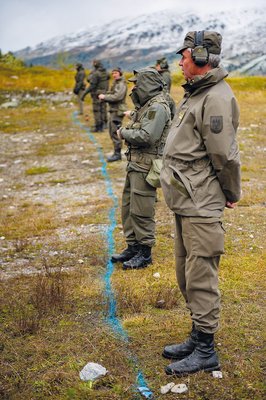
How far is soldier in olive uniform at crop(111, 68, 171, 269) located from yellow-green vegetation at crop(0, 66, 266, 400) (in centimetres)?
34

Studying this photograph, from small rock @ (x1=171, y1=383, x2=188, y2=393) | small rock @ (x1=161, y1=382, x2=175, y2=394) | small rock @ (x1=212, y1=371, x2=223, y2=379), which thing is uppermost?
small rock @ (x1=171, y1=383, x2=188, y2=393)

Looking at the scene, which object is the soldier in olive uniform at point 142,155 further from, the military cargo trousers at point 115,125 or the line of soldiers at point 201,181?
the military cargo trousers at point 115,125

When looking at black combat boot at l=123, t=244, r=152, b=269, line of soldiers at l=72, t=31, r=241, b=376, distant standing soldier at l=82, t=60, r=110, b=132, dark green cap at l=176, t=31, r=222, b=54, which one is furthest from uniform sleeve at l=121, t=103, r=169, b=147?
distant standing soldier at l=82, t=60, r=110, b=132

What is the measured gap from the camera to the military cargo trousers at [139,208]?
248 inches

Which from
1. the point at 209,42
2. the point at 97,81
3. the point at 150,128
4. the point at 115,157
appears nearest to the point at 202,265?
the point at 209,42

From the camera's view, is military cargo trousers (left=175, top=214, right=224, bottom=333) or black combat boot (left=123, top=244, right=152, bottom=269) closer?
military cargo trousers (left=175, top=214, right=224, bottom=333)

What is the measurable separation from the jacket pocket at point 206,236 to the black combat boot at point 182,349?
30.9 inches

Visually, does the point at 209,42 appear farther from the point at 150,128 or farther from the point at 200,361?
the point at 200,361

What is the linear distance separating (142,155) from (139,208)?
68cm

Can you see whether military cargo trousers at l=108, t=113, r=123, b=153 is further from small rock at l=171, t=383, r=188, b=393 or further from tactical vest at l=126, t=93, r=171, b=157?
small rock at l=171, t=383, r=188, b=393

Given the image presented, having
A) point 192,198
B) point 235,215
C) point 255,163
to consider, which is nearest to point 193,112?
point 192,198

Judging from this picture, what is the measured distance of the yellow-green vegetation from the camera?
3959 mm

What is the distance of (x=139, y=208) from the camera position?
249 inches

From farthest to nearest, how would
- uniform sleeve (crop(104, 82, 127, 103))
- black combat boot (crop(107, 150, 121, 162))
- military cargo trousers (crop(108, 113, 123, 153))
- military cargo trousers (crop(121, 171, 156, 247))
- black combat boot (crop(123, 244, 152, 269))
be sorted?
black combat boot (crop(107, 150, 121, 162))
military cargo trousers (crop(108, 113, 123, 153))
uniform sleeve (crop(104, 82, 127, 103))
black combat boot (crop(123, 244, 152, 269))
military cargo trousers (crop(121, 171, 156, 247))
